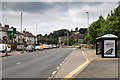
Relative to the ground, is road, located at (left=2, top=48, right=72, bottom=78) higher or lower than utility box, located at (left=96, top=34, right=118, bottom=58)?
lower

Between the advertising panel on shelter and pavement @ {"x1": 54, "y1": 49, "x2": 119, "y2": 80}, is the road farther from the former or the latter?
the advertising panel on shelter

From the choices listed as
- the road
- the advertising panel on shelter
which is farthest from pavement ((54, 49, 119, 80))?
the advertising panel on shelter

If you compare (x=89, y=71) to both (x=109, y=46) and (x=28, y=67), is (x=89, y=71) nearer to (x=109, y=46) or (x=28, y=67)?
(x=28, y=67)

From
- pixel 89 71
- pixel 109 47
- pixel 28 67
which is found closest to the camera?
pixel 89 71

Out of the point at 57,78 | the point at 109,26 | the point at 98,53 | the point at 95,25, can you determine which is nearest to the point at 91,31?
the point at 95,25

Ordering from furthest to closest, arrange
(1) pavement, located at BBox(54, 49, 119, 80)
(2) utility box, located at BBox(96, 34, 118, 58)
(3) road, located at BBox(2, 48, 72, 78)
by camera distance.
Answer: (2) utility box, located at BBox(96, 34, 118, 58) < (3) road, located at BBox(2, 48, 72, 78) < (1) pavement, located at BBox(54, 49, 119, 80)

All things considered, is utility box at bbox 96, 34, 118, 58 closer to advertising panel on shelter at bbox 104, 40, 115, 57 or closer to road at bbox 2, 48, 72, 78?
advertising panel on shelter at bbox 104, 40, 115, 57

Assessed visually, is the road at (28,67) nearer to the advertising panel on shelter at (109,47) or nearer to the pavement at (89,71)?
the pavement at (89,71)

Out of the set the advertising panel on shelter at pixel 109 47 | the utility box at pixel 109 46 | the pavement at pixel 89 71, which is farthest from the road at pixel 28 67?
the advertising panel on shelter at pixel 109 47

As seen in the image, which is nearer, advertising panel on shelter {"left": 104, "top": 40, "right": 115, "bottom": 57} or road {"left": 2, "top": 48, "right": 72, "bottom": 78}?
road {"left": 2, "top": 48, "right": 72, "bottom": 78}

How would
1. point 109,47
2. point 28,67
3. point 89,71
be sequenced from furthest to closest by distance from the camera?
point 109,47
point 28,67
point 89,71

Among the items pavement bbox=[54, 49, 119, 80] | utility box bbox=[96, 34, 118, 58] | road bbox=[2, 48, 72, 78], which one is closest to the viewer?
pavement bbox=[54, 49, 119, 80]

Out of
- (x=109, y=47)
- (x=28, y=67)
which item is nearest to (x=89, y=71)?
(x=28, y=67)

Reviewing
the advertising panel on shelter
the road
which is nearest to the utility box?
the advertising panel on shelter
